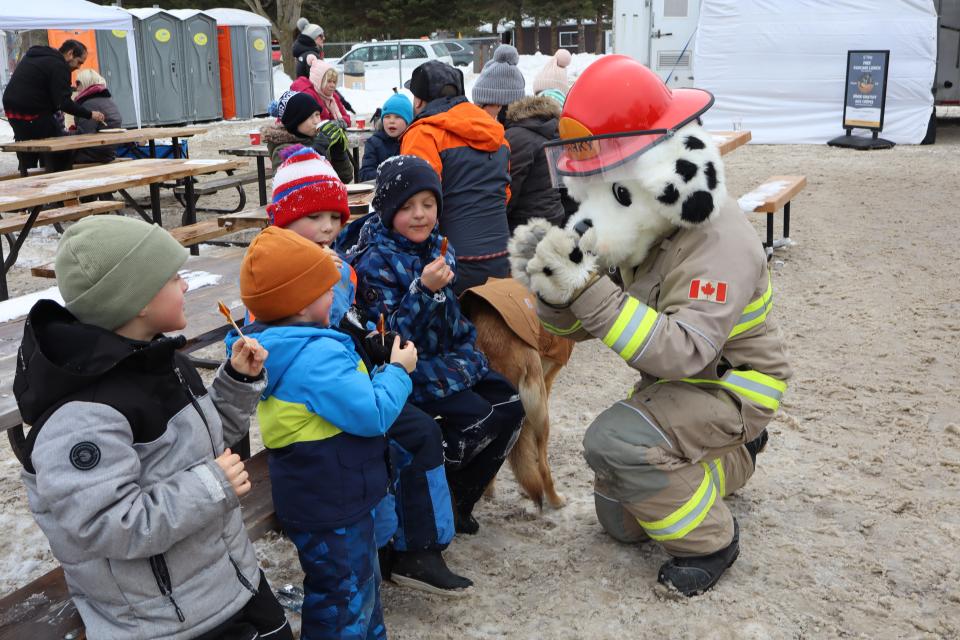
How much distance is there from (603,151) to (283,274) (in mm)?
1118

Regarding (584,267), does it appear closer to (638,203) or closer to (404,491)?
(638,203)

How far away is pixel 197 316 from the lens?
355 cm

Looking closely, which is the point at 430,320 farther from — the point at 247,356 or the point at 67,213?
the point at 67,213

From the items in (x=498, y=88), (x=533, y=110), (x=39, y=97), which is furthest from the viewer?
(x=39, y=97)

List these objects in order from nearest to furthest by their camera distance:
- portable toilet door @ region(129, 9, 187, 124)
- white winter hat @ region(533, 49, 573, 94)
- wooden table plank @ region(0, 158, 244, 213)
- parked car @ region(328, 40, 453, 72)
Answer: wooden table plank @ region(0, 158, 244, 213) → white winter hat @ region(533, 49, 573, 94) → portable toilet door @ region(129, 9, 187, 124) → parked car @ region(328, 40, 453, 72)

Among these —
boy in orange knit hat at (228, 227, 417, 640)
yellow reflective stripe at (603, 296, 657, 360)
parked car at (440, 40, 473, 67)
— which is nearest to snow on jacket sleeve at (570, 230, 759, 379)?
yellow reflective stripe at (603, 296, 657, 360)

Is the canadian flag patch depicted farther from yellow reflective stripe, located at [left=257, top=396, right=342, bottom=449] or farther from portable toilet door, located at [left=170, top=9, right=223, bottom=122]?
portable toilet door, located at [left=170, top=9, right=223, bottom=122]

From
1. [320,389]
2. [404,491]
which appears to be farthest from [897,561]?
[320,389]

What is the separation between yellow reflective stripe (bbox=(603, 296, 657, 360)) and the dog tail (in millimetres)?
685

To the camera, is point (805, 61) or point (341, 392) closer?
point (341, 392)

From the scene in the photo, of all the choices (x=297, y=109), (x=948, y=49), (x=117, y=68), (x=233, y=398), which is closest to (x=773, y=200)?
(x=297, y=109)

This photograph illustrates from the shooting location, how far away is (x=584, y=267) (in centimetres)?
266

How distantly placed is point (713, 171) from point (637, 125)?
279 mm

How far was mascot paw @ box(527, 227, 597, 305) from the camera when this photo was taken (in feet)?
8.62
